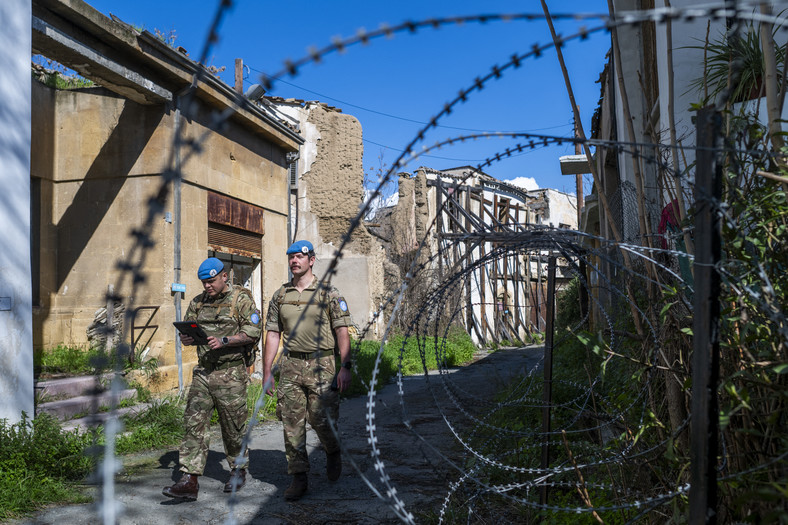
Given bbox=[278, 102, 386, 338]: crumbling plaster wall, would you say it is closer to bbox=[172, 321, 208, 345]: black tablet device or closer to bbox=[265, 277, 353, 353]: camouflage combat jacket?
bbox=[265, 277, 353, 353]: camouflage combat jacket

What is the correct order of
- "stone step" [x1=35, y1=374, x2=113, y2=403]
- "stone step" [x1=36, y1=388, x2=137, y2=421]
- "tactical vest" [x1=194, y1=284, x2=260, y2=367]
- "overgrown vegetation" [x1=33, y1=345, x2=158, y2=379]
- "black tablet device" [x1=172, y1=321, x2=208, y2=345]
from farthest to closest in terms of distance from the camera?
"overgrown vegetation" [x1=33, y1=345, x2=158, y2=379] < "stone step" [x1=35, y1=374, x2=113, y2=403] < "stone step" [x1=36, y1=388, x2=137, y2=421] < "tactical vest" [x1=194, y1=284, x2=260, y2=367] < "black tablet device" [x1=172, y1=321, x2=208, y2=345]

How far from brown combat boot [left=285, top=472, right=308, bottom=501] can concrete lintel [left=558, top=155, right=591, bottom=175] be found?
860 cm

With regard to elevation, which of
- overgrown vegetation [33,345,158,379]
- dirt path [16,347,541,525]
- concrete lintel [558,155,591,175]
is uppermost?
concrete lintel [558,155,591,175]

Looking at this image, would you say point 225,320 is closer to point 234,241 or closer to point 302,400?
point 302,400

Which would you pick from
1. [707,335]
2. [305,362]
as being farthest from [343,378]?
[707,335]

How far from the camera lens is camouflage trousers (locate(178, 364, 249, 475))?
4.77 meters

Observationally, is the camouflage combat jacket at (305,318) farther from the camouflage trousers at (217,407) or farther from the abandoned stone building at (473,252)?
the abandoned stone building at (473,252)

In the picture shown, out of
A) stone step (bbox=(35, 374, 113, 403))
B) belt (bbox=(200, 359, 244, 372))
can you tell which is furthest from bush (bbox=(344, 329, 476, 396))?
belt (bbox=(200, 359, 244, 372))

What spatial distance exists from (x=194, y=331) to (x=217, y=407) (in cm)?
68

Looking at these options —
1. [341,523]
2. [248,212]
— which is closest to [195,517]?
[341,523]

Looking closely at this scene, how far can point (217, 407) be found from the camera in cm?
490

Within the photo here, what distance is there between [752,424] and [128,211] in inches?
316

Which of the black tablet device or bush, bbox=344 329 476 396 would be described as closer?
the black tablet device

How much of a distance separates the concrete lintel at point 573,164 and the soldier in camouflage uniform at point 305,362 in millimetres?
7741
